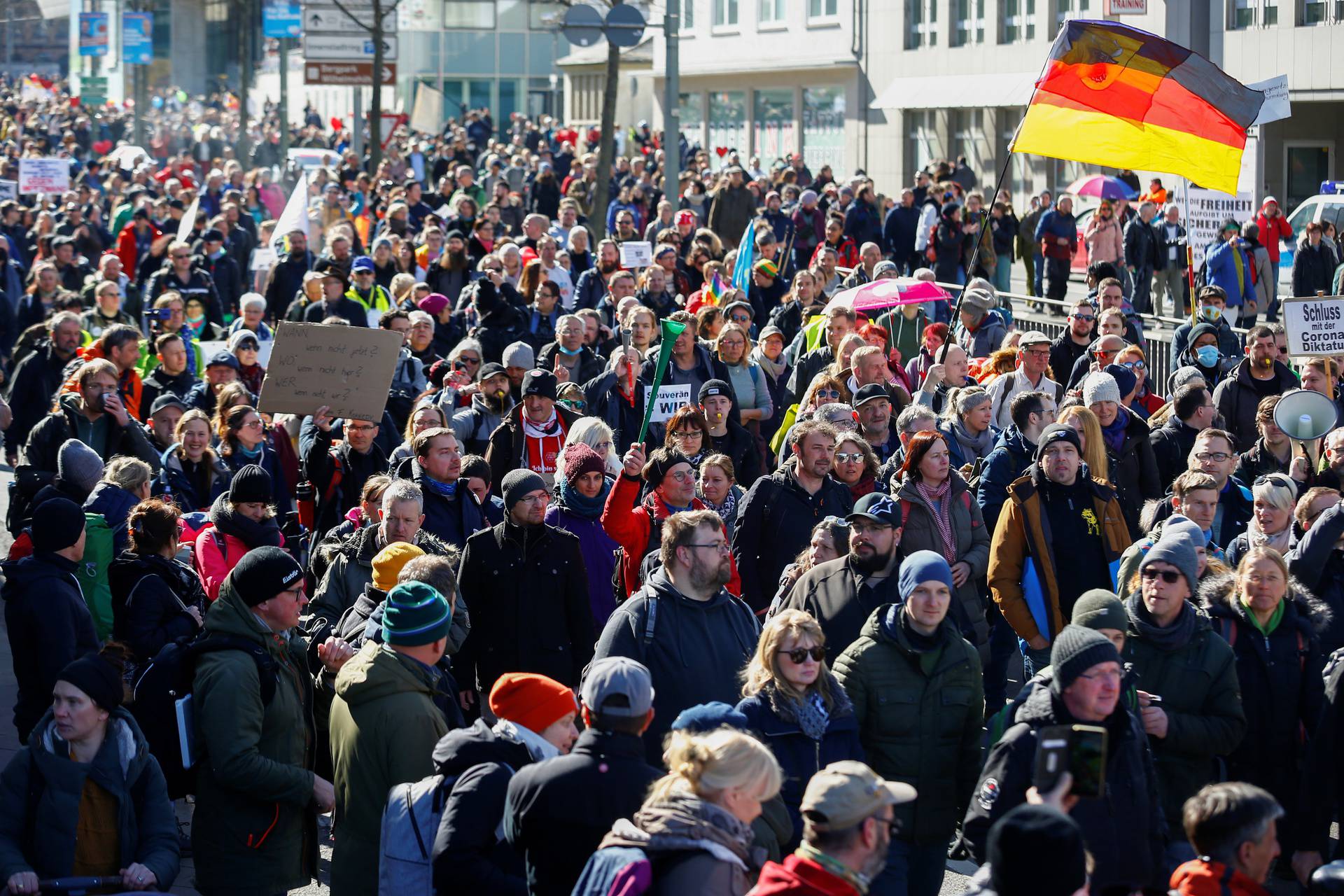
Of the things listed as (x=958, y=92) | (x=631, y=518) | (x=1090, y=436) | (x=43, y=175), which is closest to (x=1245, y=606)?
(x=1090, y=436)

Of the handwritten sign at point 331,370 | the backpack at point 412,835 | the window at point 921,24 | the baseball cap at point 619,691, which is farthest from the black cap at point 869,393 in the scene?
the window at point 921,24

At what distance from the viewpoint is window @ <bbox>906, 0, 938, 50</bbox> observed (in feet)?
140

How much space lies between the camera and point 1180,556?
6.22 meters

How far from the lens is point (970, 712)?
6078 millimetres

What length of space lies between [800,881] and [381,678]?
75.4 inches

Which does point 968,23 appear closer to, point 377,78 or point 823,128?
point 823,128

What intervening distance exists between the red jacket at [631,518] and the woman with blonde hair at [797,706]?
2369 mm

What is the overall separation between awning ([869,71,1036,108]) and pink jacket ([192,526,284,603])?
30.9 m

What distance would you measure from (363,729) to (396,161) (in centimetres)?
3148

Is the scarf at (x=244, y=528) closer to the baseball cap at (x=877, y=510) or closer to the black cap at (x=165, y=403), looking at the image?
the baseball cap at (x=877, y=510)

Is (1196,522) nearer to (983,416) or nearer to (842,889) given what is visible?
(983,416)

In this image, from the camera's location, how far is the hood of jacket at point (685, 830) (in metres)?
4.38

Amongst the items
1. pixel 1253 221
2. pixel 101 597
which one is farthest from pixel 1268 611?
pixel 1253 221

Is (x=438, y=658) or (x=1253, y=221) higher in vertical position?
(x=1253, y=221)
